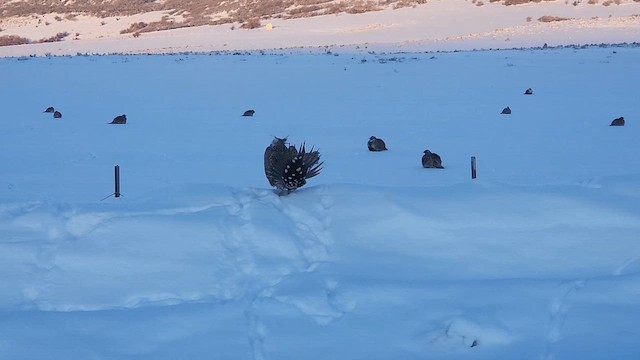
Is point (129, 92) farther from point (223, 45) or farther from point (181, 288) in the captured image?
point (223, 45)

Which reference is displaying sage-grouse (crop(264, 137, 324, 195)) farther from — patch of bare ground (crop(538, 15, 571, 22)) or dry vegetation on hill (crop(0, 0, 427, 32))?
dry vegetation on hill (crop(0, 0, 427, 32))

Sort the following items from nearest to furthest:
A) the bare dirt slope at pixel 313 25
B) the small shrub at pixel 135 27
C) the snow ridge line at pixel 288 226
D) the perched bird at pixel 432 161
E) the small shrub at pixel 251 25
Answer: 1. the snow ridge line at pixel 288 226
2. the perched bird at pixel 432 161
3. the bare dirt slope at pixel 313 25
4. the small shrub at pixel 251 25
5. the small shrub at pixel 135 27

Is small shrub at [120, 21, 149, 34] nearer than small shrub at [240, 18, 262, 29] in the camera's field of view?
No

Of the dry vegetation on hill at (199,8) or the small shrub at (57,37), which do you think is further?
the dry vegetation on hill at (199,8)

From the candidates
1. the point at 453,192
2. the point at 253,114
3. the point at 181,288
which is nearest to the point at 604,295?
the point at 453,192

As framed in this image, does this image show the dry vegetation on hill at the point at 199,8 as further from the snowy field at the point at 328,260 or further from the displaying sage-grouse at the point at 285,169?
the displaying sage-grouse at the point at 285,169

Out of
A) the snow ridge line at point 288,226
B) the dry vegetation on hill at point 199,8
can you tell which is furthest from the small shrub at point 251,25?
the snow ridge line at point 288,226

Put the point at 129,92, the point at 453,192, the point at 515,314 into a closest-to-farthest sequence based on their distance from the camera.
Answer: the point at 515,314 → the point at 453,192 → the point at 129,92

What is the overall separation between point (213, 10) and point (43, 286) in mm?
61330

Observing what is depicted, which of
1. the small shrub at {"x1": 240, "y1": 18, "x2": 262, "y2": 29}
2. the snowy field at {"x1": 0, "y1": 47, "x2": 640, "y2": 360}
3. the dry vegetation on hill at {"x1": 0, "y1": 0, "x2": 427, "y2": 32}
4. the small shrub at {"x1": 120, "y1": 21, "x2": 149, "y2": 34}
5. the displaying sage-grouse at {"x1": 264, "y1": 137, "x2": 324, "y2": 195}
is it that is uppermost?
the dry vegetation on hill at {"x1": 0, "y1": 0, "x2": 427, "y2": 32}

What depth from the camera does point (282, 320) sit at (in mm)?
5062

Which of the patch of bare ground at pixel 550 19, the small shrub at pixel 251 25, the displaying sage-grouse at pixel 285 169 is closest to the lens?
the displaying sage-grouse at pixel 285 169

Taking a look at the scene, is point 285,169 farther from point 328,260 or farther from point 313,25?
point 313,25

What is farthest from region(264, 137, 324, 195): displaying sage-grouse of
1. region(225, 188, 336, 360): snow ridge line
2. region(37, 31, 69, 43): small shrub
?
region(37, 31, 69, 43): small shrub
